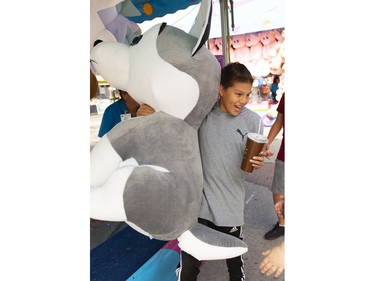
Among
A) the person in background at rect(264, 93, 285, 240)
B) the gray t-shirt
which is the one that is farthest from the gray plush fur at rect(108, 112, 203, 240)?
the person in background at rect(264, 93, 285, 240)

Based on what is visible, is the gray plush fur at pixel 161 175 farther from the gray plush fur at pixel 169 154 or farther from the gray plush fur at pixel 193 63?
the gray plush fur at pixel 193 63

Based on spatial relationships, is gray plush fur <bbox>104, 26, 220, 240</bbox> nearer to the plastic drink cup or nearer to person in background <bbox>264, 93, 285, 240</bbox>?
the plastic drink cup

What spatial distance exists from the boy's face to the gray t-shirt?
4 centimetres

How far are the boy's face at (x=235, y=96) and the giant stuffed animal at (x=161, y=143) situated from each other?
12 cm

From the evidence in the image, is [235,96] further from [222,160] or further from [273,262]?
[273,262]

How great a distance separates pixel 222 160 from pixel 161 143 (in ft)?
1.24

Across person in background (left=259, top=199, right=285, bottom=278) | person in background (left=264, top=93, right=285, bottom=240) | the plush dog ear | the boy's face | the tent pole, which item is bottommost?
person in background (left=259, top=199, right=285, bottom=278)

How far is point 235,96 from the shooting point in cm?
120

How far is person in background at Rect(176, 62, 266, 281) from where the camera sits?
122cm

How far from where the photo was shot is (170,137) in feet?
3.17

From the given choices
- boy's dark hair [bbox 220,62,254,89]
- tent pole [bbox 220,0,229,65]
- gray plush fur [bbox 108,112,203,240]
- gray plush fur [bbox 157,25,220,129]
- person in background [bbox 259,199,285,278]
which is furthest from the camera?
tent pole [bbox 220,0,229,65]

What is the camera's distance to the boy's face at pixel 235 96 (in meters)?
1.19
